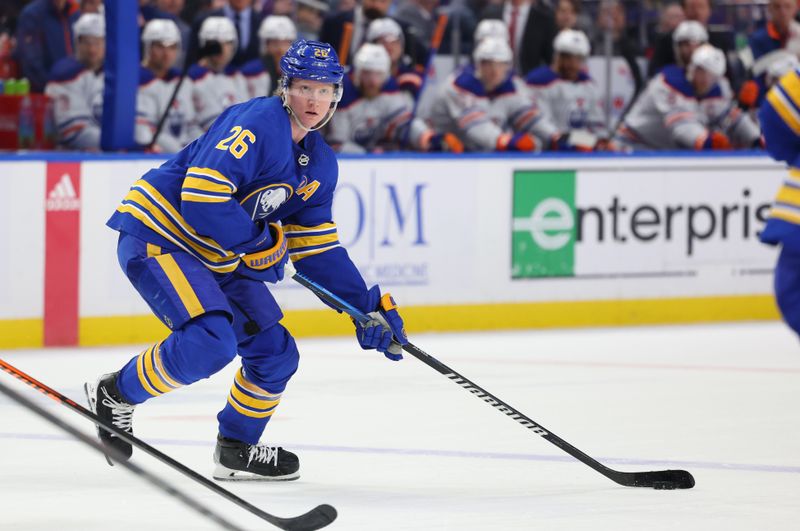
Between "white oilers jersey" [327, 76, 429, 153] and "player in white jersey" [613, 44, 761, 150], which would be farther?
"player in white jersey" [613, 44, 761, 150]

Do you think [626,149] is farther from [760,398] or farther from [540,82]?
[760,398]

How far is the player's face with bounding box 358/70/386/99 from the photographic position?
329 inches

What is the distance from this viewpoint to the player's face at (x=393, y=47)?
856 centimetres

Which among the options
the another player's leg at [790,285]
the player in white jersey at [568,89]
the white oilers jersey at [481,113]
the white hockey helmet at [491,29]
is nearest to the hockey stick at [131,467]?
the another player's leg at [790,285]

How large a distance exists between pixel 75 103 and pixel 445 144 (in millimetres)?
1803

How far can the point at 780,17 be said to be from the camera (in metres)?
9.57

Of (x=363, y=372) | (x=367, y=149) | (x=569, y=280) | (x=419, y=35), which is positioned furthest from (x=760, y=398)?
(x=419, y=35)

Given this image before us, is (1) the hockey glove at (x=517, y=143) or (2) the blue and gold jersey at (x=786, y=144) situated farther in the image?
(1) the hockey glove at (x=517, y=143)

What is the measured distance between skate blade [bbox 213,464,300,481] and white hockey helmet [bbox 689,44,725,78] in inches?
210

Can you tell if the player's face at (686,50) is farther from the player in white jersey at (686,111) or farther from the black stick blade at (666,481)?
the black stick blade at (666,481)

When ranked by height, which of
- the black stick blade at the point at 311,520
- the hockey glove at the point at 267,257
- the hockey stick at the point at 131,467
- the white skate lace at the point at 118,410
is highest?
the hockey glove at the point at 267,257

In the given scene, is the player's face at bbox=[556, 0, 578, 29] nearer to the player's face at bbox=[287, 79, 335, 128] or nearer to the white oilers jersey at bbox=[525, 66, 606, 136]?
the white oilers jersey at bbox=[525, 66, 606, 136]

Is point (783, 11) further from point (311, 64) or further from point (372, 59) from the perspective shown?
point (311, 64)

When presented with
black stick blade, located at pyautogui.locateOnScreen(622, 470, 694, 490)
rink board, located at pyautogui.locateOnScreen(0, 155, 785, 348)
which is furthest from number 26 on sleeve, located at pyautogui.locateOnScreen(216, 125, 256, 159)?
rink board, located at pyautogui.locateOnScreen(0, 155, 785, 348)
